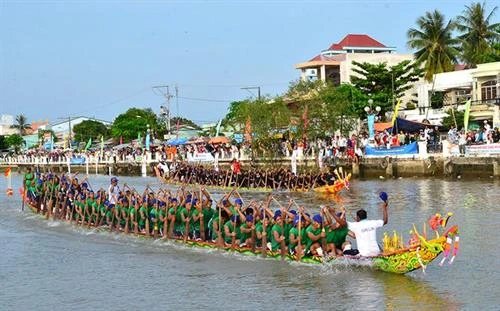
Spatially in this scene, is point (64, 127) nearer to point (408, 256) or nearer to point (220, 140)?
point (220, 140)

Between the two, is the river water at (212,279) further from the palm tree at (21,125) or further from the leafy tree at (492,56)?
the palm tree at (21,125)

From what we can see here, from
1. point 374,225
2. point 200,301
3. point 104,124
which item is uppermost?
point 104,124

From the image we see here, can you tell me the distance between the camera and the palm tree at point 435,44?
54.3 metres

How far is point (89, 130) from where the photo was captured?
108 m

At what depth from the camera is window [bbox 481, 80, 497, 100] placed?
46.5 m

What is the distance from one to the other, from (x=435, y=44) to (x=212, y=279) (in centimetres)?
4299

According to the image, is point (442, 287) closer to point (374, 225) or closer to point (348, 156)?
point (374, 225)

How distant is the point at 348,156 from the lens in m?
41.8

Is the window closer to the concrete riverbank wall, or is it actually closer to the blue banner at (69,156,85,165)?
the concrete riverbank wall

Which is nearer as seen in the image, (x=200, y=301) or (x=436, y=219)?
(x=436, y=219)

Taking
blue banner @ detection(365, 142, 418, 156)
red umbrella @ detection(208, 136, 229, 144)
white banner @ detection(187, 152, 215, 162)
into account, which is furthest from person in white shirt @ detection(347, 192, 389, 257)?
red umbrella @ detection(208, 136, 229, 144)

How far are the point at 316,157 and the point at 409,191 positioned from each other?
12.9 meters

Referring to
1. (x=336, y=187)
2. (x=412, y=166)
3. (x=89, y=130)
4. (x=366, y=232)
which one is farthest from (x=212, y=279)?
(x=89, y=130)

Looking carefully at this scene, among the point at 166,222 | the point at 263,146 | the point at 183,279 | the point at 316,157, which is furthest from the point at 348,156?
the point at 183,279
